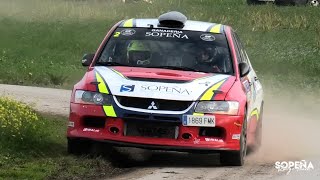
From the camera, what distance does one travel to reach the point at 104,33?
116ft

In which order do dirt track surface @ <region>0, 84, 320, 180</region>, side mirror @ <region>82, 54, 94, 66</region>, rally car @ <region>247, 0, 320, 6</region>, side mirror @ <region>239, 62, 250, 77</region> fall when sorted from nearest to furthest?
dirt track surface @ <region>0, 84, 320, 180</region> < side mirror @ <region>239, 62, 250, 77</region> < side mirror @ <region>82, 54, 94, 66</region> < rally car @ <region>247, 0, 320, 6</region>

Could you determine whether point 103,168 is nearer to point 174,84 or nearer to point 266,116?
point 174,84

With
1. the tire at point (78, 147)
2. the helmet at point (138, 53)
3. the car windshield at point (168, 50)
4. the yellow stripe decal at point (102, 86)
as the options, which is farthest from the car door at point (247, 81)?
the tire at point (78, 147)

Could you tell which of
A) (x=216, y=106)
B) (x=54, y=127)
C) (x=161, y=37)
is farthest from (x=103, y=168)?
(x=54, y=127)

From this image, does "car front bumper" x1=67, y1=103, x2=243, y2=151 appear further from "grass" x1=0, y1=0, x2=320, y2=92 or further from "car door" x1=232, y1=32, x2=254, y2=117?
"grass" x1=0, y1=0, x2=320, y2=92

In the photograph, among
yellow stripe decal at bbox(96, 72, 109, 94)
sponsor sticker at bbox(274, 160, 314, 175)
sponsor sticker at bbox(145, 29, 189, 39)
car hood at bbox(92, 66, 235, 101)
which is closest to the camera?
car hood at bbox(92, 66, 235, 101)

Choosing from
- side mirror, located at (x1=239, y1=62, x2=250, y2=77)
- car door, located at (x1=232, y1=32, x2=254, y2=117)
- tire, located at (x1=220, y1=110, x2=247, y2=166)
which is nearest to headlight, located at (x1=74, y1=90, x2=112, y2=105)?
tire, located at (x1=220, y1=110, x2=247, y2=166)

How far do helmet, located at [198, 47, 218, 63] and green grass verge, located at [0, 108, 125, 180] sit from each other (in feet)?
6.21

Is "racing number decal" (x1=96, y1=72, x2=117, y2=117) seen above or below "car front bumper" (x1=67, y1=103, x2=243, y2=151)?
above

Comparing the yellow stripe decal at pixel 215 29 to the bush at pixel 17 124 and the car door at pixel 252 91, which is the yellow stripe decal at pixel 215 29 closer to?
the car door at pixel 252 91

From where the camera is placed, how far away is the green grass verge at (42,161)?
364 inches

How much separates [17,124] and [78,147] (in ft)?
2.94

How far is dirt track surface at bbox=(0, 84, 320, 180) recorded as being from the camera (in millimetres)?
9852

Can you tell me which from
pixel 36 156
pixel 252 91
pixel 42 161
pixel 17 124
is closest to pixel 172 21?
pixel 252 91
